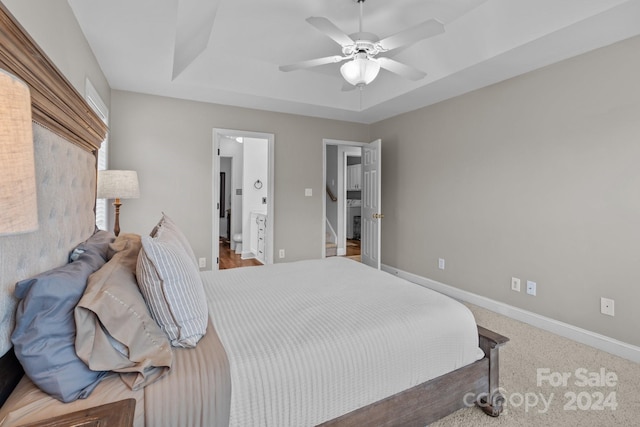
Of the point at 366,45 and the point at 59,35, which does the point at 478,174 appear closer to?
the point at 366,45

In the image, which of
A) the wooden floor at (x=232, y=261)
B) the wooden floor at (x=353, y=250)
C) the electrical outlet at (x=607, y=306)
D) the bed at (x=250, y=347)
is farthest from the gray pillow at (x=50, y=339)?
the wooden floor at (x=353, y=250)

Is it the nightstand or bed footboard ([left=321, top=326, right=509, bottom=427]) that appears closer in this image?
the nightstand

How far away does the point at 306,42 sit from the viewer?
10.3ft

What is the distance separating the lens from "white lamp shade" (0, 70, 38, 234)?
0.49m

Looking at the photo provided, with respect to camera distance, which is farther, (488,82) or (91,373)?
(488,82)

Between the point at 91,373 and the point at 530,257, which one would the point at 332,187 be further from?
the point at 91,373

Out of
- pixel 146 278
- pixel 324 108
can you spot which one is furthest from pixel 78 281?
Result: pixel 324 108

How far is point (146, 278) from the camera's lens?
1194 millimetres

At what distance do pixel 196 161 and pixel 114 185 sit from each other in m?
1.29

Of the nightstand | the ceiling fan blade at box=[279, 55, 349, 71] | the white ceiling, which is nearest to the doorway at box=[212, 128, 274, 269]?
the white ceiling

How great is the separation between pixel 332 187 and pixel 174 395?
19.8ft

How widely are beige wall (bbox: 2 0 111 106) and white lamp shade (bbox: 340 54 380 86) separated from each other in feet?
5.79

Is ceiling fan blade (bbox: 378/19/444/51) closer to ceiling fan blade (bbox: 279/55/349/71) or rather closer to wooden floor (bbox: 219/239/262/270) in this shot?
ceiling fan blade (bbox: 279/55/349/71)

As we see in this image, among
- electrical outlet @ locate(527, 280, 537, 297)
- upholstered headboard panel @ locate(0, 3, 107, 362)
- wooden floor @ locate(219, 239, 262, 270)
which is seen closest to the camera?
upholstered headboard panel @ locate(0, 3, 107, 362)
